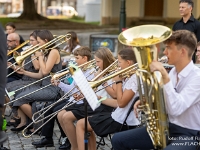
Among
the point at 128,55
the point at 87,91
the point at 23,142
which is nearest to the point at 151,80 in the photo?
the point at 87,91

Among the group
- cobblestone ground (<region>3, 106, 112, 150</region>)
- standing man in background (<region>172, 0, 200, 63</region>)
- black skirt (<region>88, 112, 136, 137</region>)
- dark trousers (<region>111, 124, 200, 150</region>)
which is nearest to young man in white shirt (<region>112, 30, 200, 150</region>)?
dark trousers (<region>111, 124, 200, 150</region>)

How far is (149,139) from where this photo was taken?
12.5ft

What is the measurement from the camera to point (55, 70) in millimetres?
6262

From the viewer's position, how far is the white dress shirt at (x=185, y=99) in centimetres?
342

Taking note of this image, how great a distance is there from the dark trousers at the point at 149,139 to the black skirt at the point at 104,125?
0.66 meters

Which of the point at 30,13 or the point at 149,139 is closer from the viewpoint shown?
the point at 149,139

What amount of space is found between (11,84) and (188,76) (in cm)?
343

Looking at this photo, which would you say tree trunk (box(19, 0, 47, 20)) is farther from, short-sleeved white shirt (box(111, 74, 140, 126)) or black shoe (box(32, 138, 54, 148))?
short-sleeved white shirt (box(111, 74, 140, 126))

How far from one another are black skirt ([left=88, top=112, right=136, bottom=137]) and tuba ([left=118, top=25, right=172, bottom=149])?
1081mm

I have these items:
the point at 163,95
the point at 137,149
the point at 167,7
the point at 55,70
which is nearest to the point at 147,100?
the point at 163,95

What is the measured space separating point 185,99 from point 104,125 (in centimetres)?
134

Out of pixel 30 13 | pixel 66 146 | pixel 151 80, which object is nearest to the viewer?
pixel 151 80

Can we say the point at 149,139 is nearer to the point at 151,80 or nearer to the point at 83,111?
the point at 151,80

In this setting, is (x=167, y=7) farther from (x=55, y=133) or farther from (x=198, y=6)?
(x=55, y=133)
